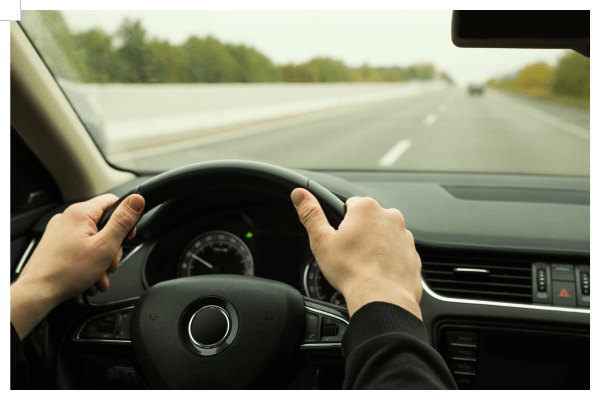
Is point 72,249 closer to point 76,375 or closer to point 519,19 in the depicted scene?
point 76,375

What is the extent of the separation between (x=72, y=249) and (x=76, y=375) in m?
0.83

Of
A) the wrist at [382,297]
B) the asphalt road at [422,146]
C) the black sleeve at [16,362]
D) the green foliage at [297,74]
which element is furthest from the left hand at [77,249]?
the green foliage at [297,74]

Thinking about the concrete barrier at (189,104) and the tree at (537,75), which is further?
the tree at (537,75)

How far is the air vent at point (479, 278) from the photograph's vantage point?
2.40 metres

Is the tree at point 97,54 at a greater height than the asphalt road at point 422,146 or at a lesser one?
greater

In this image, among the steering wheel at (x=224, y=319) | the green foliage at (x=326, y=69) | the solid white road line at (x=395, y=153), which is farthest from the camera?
the green foliage at (x=326, y=69)

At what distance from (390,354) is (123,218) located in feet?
3.30

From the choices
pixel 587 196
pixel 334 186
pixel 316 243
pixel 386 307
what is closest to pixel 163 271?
pixel 334 186

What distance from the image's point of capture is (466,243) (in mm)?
2475

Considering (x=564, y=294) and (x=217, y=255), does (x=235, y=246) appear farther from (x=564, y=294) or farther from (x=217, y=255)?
(x=564, y=294)

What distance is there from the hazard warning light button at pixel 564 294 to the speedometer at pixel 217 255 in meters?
1.47

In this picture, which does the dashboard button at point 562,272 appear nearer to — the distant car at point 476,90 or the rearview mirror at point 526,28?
the rearview mirror at point 526,28

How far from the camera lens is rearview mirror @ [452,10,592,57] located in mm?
1271

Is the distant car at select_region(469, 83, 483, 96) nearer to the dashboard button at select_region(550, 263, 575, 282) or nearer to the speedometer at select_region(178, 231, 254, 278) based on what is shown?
the dashboard button at select_region(550, 263, 575, 282)
